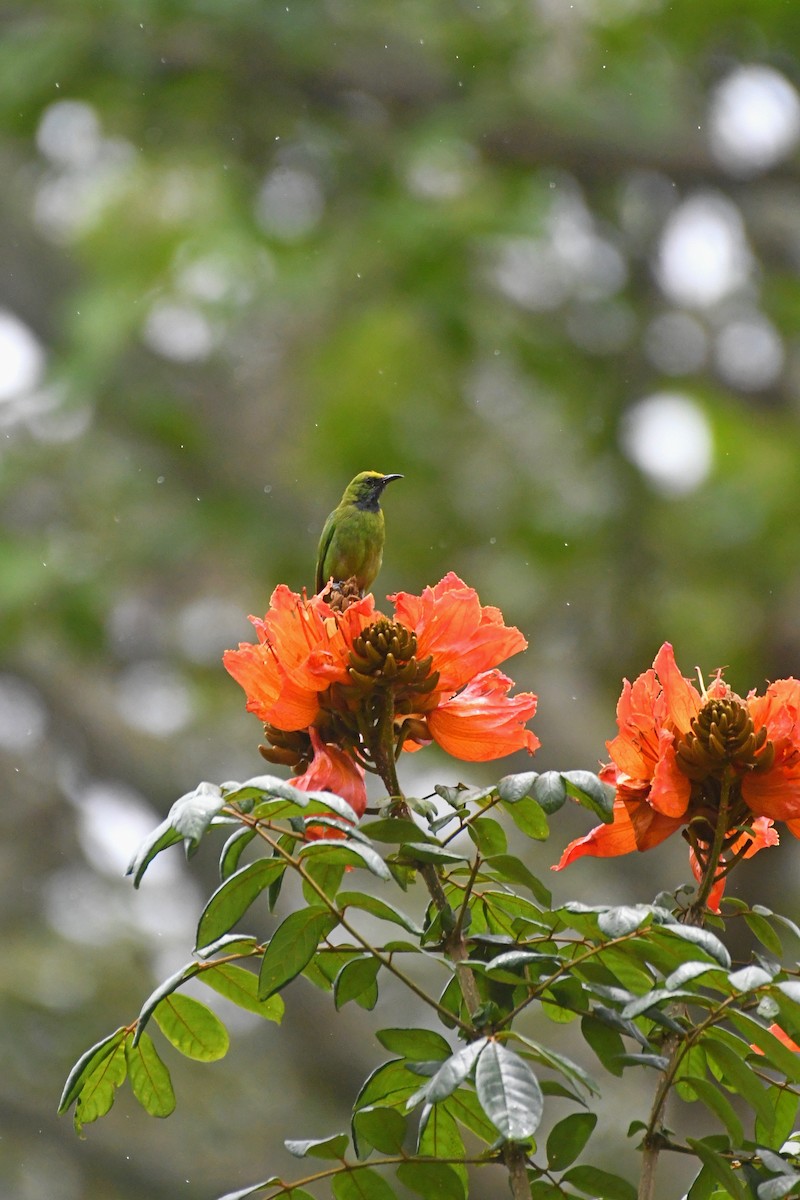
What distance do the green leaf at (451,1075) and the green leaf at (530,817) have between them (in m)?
0.21

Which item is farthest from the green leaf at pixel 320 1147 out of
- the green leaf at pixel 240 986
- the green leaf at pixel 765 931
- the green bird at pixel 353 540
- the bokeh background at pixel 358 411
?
the bokeh background at pixel 358 411

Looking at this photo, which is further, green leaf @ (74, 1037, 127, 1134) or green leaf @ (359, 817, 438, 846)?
green leaf @ (74, 1037, 127, 1134)

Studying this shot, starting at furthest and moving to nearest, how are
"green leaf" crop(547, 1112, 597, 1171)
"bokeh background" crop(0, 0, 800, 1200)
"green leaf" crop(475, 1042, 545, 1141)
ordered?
"bokeh background" crop(0, 0, 800, 1200) < "green leaf" crop(547, 1112, 597, 1171) < "green leaf" crop(475, 1042, 545, 1141)

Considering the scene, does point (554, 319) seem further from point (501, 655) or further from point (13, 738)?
point (501, 655)

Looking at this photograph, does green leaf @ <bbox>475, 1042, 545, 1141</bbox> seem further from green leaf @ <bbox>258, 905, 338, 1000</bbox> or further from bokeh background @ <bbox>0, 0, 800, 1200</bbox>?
bokeh background @ <bbox>0, 0, 800, 1200</bbox>

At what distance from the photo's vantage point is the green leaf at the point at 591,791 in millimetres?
1030

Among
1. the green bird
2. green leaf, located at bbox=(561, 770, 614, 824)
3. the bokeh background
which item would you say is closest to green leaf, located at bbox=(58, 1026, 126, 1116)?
green leaf, located at bbox=(561, 770, 614, 824)

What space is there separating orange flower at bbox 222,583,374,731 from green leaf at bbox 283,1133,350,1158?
29 cm

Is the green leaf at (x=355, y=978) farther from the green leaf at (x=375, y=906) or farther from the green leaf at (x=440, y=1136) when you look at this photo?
the green leaf at (x=440, y=1136)

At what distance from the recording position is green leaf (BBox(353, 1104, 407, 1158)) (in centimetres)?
105

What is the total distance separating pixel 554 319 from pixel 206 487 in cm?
182

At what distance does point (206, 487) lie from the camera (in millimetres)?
7332

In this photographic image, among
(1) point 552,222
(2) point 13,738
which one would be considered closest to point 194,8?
(1) point 552,222

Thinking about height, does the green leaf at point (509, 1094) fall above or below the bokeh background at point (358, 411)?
above
